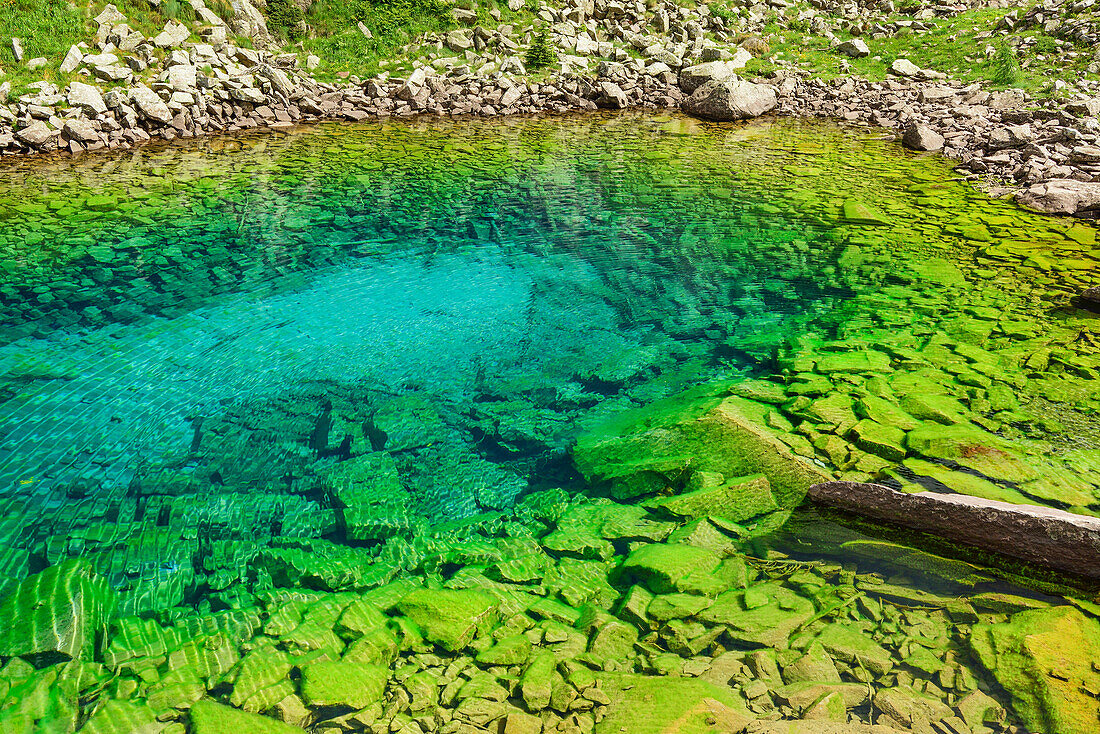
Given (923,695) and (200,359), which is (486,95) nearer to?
Result: (200,359)

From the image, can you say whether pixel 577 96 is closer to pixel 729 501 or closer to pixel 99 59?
pixel 99 59

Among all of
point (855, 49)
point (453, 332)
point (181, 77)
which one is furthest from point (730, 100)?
point (453, 332)

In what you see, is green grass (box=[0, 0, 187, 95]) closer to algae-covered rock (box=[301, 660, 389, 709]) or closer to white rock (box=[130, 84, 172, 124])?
white rock (box=[130, 84, 172, 124])

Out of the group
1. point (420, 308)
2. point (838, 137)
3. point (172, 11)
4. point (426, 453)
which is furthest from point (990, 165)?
point (172, 11)

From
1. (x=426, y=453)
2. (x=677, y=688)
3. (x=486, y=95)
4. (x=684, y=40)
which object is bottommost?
(x=426, y=453)

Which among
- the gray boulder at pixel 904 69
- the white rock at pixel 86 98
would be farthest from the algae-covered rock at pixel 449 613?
the gray boulder at pixel 904 69

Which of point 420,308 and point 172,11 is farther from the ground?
point 172,11
